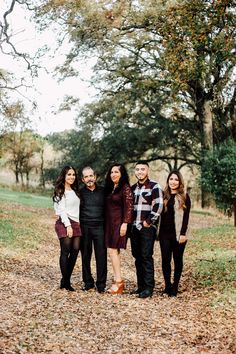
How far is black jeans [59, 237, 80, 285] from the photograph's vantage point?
8.79 meters

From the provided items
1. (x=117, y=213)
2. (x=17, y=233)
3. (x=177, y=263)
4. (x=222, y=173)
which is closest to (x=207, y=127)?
(x=222, y=173)

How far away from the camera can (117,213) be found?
8.64 meters

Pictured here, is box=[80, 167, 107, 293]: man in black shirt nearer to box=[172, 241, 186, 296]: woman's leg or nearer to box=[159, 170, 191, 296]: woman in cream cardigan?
box=[159, 170, 191, 296]: woman in cream cardigan

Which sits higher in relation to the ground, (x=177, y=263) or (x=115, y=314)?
(x=177, y=263)

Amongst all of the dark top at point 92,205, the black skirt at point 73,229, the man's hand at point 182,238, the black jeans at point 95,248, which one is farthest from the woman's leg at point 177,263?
the black skirt at point 73,229

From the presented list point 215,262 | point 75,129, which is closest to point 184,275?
point 215,262

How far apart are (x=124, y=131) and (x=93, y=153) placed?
2676 mm

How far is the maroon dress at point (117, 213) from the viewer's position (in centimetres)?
851

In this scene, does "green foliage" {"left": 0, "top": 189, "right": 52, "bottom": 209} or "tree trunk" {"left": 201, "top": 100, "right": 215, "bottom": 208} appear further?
"green foliage" {"left": 0, "top": 189, "right": 52, "bottom": 209}

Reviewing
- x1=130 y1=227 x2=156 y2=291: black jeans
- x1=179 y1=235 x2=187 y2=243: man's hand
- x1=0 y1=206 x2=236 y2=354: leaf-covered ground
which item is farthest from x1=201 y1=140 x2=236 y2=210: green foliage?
x1=130 y1=227 x2=156 y2=291: black jeans

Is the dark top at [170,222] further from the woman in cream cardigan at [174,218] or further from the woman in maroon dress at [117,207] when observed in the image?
the woman in maroon dress at [117,207]

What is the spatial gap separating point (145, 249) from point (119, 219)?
24.8 inches

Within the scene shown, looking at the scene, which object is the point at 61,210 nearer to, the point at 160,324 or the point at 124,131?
the point at 160,324

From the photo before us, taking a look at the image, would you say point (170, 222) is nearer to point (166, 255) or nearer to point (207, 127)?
point (166, 255)
